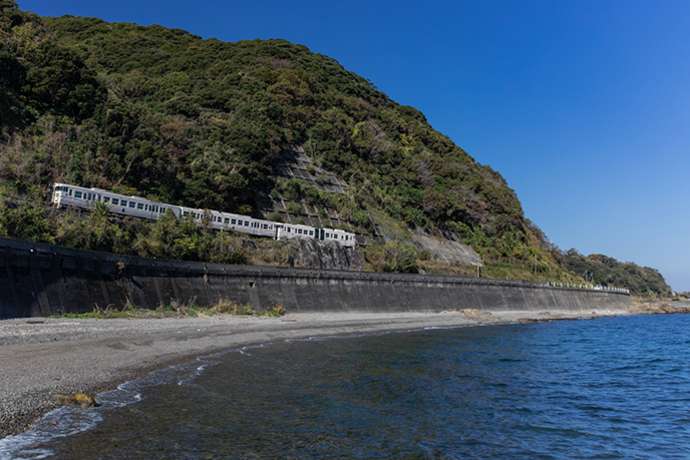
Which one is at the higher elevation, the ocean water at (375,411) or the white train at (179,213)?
the white train at (179,213)

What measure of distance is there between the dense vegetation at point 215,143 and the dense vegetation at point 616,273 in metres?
33.3

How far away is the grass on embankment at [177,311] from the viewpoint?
84.9 feet

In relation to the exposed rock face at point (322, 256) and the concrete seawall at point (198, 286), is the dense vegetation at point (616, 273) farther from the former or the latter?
the exposed rock face at point (322, 256)

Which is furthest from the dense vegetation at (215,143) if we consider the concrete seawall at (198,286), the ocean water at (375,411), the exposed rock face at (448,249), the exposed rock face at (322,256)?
the ocean water at (375,411)

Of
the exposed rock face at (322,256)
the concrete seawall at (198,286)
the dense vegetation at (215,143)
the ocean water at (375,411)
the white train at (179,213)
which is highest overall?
the dense vegetation at (215,143)

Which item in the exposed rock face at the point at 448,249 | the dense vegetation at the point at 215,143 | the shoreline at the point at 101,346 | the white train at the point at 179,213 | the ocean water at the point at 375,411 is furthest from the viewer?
the exposed rock face at the point at 448,249

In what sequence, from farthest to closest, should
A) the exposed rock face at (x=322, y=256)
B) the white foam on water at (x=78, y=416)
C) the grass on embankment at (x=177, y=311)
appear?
1. the exposed rock face at (x=322, y=256)
2. the grass on embankment at (x=177, y=311)
3. the white foam on water at (x=78, y=416)

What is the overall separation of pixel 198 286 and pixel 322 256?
1929 centimetres

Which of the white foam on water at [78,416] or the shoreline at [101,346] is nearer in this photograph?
the white foam on water at [78,416]

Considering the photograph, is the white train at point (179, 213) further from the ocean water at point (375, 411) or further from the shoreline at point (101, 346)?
the ocean water at point (375, 411)

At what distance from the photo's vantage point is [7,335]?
680 inches

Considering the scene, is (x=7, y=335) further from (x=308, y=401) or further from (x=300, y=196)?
(x=300, y=196)

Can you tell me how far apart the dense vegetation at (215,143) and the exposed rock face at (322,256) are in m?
3.32

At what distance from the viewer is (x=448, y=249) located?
7756 cm
